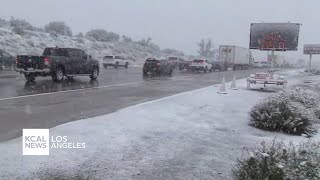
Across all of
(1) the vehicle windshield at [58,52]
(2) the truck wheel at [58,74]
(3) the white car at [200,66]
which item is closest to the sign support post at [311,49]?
(3) the white car at [200,66]

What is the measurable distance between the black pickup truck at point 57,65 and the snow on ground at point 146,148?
1096cm

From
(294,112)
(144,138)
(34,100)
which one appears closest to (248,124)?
(294,112)

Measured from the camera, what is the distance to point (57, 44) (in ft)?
182

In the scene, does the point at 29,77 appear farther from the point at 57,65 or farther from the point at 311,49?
the point at 311,49

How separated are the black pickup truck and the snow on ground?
11.0 metres

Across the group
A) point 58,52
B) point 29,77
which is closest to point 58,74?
point 29,77

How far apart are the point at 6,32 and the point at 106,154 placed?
46.4 meters

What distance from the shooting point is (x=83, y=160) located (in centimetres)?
597

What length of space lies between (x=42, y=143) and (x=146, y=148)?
167 cm

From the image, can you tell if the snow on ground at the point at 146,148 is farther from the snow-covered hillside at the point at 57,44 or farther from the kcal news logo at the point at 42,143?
the snow-covered hillside at the point at 57,44

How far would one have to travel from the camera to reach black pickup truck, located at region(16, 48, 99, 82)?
20.3m

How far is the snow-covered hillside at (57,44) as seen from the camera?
151 ft

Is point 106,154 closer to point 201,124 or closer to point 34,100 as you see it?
point 201,124

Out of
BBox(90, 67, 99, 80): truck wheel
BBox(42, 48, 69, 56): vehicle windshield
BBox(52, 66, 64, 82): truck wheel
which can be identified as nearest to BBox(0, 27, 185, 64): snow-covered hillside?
BBox(90, 67, 99, 80): truck wheel
